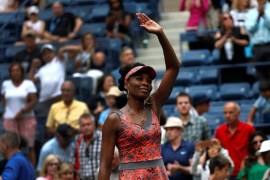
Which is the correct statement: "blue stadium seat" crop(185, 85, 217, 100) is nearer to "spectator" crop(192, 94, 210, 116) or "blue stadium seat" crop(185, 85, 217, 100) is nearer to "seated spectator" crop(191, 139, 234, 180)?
"spectator" crop(192, 94, 210, 116)

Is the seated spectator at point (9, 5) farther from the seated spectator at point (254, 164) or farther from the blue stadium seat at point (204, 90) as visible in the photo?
the seated spectator at point (254, 164)

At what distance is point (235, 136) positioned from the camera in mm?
13609

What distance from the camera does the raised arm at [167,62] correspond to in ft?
26.4

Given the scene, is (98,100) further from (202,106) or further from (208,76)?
(202,106)

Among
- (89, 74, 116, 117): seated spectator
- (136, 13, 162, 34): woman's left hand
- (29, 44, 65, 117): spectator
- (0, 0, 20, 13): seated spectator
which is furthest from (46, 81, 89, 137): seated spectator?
(136, 13, 162, 34): woman's left hand

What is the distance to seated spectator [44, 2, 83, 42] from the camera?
1881cm

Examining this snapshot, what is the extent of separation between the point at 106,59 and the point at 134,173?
32.6 feet

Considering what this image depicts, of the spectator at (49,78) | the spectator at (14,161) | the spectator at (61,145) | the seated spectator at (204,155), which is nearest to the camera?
the spectator at (14,161)

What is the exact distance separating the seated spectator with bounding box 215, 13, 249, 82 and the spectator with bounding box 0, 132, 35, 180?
6.19 metres

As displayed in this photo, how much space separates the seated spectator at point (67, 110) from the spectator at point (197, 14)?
3.23 metres

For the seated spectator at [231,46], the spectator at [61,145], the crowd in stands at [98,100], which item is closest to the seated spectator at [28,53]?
the crowd in stands at [98,100]

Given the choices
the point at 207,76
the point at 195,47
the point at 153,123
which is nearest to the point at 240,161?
the point at 207,76

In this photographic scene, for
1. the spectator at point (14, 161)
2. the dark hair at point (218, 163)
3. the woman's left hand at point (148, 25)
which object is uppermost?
the woman's left hand at point (148, 25)

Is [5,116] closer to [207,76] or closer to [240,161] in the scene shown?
[207,76]
